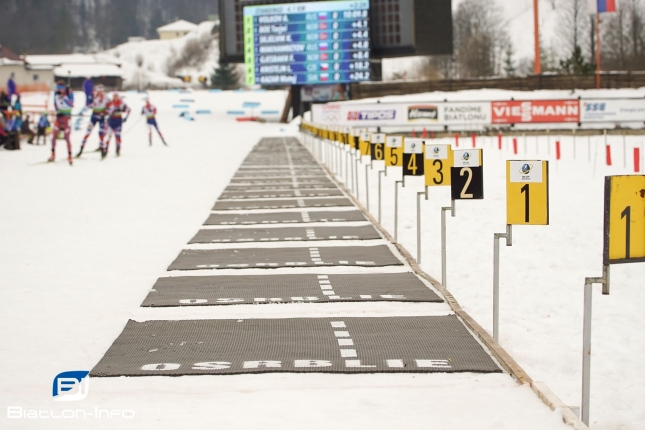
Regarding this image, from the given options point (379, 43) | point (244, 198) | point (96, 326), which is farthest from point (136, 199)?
point (379, 43)

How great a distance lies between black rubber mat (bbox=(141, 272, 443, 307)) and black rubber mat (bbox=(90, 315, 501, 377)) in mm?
760

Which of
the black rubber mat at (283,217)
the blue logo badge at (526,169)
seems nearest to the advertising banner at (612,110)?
the black rubber mat at (283,217)

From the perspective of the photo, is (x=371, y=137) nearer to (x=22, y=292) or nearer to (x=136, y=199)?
(x=136, y=199)

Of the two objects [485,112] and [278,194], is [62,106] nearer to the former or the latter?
[278,194]

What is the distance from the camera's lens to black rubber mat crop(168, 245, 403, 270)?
1045 cm

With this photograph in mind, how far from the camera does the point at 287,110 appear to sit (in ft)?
186

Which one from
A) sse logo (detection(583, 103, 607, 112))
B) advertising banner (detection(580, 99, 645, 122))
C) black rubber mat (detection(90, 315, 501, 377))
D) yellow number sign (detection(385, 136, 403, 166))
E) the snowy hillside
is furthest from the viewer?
the snowy hillside

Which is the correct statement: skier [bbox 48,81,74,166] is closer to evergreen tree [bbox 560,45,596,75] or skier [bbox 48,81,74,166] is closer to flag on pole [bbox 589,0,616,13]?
flag on pole [bbox 589,0,616,13]

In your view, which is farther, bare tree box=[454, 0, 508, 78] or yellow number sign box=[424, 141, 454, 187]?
bare tree box=[454, 0, 508, 78]

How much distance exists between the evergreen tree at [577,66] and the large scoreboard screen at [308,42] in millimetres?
15369

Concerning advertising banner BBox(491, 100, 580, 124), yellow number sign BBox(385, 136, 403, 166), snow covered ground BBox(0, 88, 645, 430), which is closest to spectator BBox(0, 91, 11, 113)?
snow covered ground BBox(0, 88, 645, 430)

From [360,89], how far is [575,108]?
57.4 ft

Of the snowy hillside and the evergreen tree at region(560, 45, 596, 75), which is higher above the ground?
the snowy hillside

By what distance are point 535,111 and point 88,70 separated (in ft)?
244
